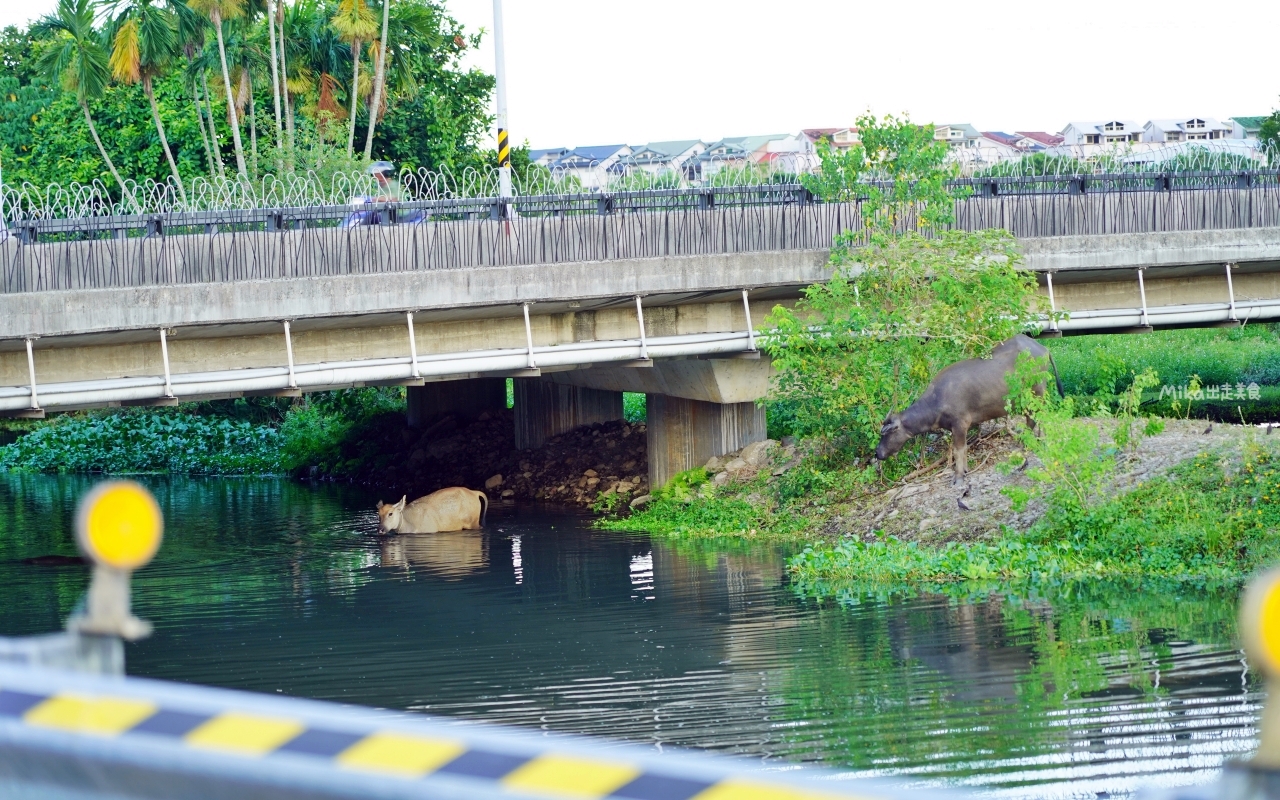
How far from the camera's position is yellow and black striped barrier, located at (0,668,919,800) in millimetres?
2719

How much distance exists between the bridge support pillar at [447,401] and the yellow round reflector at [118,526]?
3099 cm

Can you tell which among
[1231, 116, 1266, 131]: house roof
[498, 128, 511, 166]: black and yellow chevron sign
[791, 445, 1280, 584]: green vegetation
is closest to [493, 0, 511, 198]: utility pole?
[498, 128, 511, 166]: black and yellow chevron sign

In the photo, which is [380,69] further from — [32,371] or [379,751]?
[379,751]

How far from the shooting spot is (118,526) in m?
3.03

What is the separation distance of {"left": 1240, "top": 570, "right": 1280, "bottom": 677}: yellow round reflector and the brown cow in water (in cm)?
2176

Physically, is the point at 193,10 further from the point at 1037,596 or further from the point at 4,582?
the point at 1037,596

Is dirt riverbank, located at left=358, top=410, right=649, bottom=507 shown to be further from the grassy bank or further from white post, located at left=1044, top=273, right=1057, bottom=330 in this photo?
white post, located at left=1044, top=273, right=1057, bottom=330

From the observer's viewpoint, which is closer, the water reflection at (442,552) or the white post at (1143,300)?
the water reflection at (442,552)

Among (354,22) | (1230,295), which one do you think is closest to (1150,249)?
(1230,295)

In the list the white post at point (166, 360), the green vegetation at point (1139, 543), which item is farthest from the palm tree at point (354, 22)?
the green vegetation at point (1139, 543)

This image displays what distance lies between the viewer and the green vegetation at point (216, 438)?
36281mm

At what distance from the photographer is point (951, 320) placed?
20.5m

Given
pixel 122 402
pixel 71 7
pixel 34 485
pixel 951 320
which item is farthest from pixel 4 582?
pixel 71 7

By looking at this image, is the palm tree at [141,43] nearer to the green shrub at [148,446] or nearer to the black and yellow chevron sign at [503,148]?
the green shrub at [148,446]
